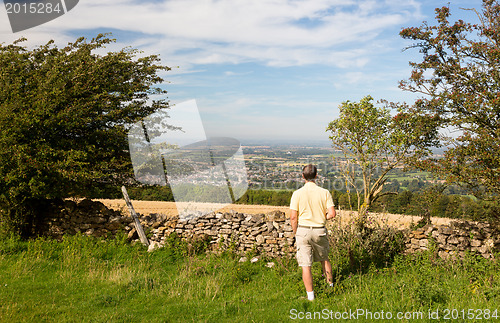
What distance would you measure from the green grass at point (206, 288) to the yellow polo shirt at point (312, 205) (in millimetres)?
1310

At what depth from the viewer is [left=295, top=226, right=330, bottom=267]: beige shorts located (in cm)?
610

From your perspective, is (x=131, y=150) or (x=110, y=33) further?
(x=110, y=33)

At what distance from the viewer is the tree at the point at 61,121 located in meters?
9.59

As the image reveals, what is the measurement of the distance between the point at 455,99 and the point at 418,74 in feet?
6.57

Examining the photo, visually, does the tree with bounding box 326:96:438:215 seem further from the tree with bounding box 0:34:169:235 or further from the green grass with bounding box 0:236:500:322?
the tree with bounding box 0:34:169:235

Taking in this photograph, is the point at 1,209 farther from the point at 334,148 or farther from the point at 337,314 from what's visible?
the point at 334,148

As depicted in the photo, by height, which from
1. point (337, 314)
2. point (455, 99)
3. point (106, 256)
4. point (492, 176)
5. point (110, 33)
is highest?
point (110, 33)

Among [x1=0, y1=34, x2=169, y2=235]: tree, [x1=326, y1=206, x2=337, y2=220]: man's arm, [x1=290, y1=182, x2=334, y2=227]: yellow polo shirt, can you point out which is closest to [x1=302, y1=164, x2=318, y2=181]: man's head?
[x1=290, y1=182, x2=334, y2=227]: yellow polo shirt

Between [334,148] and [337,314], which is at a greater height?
[334,148]

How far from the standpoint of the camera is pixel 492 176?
24.3 feet

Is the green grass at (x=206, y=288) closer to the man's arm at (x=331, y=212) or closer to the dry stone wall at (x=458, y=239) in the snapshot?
the dry stone wall at (x=458, y=239)

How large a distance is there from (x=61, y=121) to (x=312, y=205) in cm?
838

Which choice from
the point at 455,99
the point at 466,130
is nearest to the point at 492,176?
the point at 466,130

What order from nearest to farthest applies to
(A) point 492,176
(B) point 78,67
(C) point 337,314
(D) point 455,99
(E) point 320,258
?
(C) point 337,314 → (E) point 320,258 → (A) point 492,176 → (D) point 455,99 → (B) point 78,67
